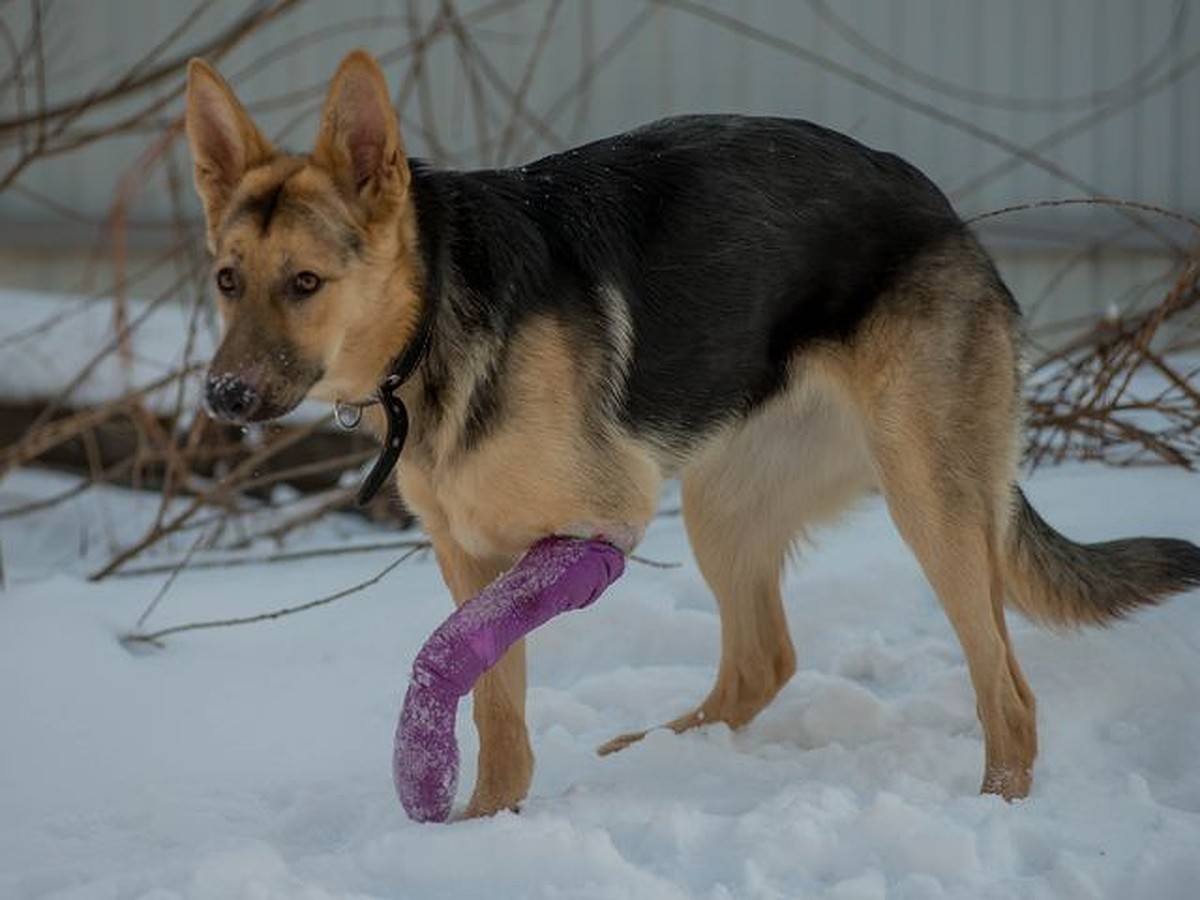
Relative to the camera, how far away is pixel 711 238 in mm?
3807

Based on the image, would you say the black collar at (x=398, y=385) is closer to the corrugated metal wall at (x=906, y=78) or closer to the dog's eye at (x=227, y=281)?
the dog's eye at (x=227, y=281)

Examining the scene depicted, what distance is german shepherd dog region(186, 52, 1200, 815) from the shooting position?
11.0 feet

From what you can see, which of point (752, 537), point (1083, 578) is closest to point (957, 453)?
point (1083, 578)

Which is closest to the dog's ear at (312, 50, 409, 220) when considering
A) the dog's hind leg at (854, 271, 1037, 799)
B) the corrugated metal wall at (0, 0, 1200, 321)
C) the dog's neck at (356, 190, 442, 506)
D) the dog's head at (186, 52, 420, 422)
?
the dog's head at (186, 52, 420, 422)

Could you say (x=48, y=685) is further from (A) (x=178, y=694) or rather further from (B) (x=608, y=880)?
(B) (x=608, y=880)

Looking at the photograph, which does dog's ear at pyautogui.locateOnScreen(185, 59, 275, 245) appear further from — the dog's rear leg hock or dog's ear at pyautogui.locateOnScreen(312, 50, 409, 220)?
the dog's rear leg hock

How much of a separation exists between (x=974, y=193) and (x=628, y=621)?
176 inches

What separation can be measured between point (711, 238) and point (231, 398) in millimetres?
1151

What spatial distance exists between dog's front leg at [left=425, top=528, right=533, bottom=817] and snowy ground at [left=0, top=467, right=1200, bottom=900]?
12cm

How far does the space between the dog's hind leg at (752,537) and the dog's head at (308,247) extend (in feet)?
3.41

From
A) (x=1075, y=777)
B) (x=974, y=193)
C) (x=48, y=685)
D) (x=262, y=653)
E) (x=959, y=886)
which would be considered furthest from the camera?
(x=974, y=193)

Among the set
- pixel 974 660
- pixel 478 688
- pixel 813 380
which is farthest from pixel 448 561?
pixel 974 660

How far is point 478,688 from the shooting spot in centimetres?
381

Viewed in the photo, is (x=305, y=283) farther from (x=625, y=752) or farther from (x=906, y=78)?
(x=906, y=78)
